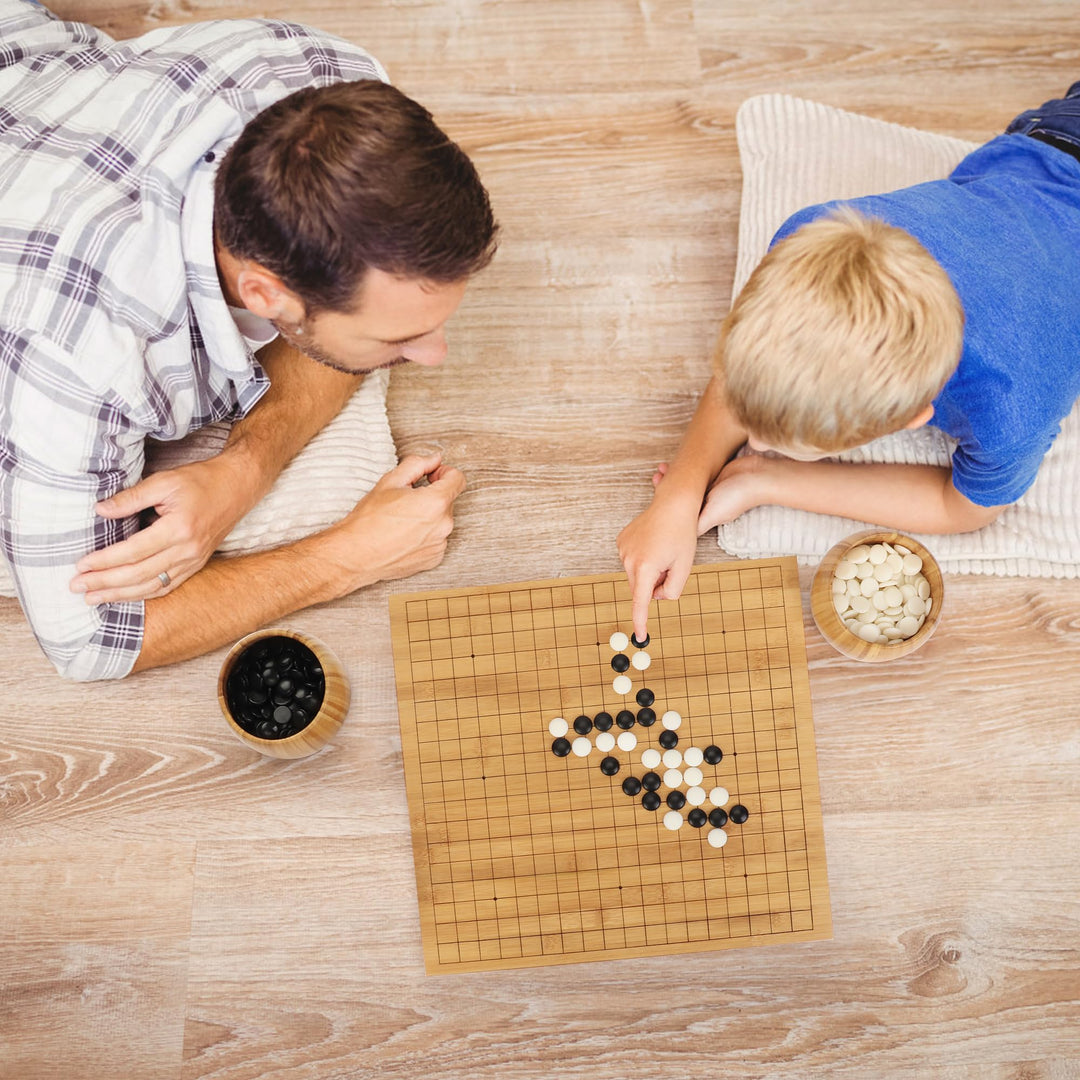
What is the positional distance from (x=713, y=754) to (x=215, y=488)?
2.27 feet

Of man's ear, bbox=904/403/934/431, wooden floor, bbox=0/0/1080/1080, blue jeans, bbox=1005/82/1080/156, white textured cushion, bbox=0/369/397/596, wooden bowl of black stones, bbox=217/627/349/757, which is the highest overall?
blue jeans, bbox=1005/82/1080/156

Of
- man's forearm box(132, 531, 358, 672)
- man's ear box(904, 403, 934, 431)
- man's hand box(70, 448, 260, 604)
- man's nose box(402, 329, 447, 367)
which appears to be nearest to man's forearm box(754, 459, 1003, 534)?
man's ear box(904, 403, 934, 431)

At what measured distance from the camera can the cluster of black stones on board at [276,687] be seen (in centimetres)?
109

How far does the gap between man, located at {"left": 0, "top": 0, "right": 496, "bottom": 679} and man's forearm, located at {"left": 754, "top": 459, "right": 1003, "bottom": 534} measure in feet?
1.43

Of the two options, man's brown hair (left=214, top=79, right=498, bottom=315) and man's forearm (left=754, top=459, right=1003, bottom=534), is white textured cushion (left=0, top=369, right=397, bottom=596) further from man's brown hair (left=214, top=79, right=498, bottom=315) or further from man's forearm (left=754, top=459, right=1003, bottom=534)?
man's forearm (left=754, top=459, right=1003, bottom=534)

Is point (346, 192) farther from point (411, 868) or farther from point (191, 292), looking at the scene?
point (411, 868)

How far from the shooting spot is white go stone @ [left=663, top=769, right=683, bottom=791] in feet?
3.71

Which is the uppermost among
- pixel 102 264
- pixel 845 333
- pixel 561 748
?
pixel 102 264

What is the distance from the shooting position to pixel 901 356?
0.87 meters

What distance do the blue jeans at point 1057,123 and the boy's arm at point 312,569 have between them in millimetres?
894

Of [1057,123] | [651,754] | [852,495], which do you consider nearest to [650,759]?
[651,754]

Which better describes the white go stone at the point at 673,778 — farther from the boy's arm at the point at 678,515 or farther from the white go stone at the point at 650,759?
the boy's arm at the point at 678,515

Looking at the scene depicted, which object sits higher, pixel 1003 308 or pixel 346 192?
pixel 346 192

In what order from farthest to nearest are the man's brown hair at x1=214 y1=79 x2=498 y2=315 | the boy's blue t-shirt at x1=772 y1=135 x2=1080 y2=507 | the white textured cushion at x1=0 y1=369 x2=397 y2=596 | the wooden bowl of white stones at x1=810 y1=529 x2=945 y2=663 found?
the white textured cushion at x1=0 y1=369 x2=397 y2=596
the wooden bowl of white stones at x1=810 y1=529 x2=945 y2=663
the boy's blue t-shirt at x1=772 y1=135 x2=1080 y2=507
the man's brown hair at x1=214 y1=79 x2=498 y2=315
